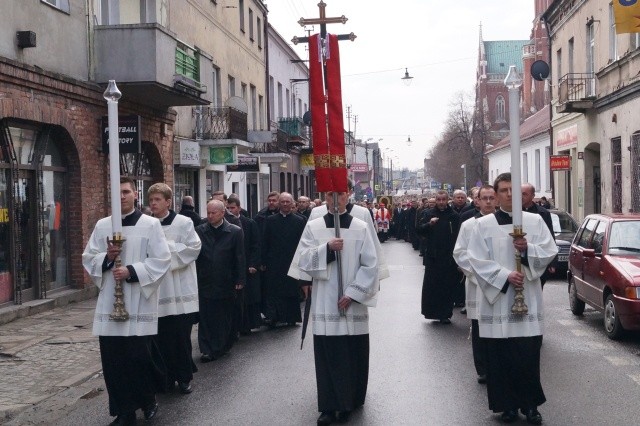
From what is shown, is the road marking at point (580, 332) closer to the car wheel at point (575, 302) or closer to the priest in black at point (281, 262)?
the car wheel at point (575, 302)

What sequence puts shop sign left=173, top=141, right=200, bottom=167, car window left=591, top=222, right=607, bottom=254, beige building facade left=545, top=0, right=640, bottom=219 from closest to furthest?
car window left=591, top=222, right=607, bottom=254 < shop sign left=173, top=141, right=200, bottom=167 < beige building facade left=545, top=0, right=640, bottom=219

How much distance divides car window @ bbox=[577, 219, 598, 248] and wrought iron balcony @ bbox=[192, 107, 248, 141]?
44.7 ft

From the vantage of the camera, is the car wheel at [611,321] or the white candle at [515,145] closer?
the white candle at [515,145]

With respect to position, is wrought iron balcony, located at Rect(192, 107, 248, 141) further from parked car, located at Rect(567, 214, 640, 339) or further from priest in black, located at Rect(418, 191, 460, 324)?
parked car, located at Rect(567, 214, 640, 339)

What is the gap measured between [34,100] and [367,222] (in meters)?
8.41

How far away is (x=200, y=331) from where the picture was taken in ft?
33.8

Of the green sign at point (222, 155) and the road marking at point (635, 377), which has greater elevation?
the green sign at point (222, 155)

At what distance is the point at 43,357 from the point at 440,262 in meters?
5.83

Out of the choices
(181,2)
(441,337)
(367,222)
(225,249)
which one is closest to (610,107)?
(181,2)

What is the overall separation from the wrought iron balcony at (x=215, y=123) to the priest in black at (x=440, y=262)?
12555 mm

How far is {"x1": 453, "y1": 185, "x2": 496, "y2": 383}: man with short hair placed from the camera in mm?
7303

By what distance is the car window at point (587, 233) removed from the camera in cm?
1285

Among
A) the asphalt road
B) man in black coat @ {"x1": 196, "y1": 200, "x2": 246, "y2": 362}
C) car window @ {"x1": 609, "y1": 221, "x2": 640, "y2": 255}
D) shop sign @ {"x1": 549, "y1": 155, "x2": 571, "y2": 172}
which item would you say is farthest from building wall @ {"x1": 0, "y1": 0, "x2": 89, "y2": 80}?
shop sign @ {"x1": 549, "y1": 155, "x2": 571, "y2": 172}

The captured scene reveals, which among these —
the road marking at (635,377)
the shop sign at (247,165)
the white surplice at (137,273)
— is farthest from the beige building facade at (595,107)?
the white surplice at (137,273)
